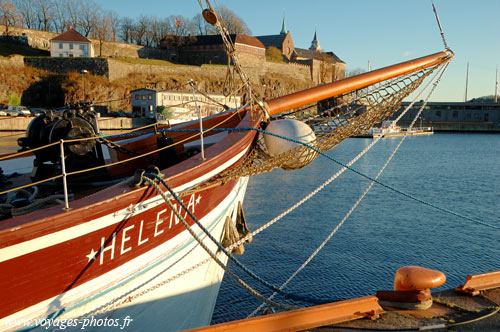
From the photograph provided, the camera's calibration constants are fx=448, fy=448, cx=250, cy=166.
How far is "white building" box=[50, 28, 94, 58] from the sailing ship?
6143 cm

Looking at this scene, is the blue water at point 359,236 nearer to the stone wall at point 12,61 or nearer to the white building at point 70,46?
the stone wall at point 12,61

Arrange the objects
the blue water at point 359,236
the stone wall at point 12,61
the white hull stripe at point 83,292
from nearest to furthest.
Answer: the white hull stripe at point 83,292 → the blue water at point 359,236 → the stone wall at point 12,61

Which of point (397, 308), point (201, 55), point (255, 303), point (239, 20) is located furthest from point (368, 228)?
point (239, 20)

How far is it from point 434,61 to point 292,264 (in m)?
6.36

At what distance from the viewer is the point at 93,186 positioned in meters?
5.38

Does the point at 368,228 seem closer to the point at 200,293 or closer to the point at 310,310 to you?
the point at 200,293

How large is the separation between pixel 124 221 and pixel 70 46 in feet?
215

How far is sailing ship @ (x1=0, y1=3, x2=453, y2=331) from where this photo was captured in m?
3.61

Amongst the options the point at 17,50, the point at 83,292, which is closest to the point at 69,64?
the point at 17,50

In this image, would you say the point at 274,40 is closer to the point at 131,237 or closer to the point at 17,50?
the point at 17,50

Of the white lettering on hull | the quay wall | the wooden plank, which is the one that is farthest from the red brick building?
the wooden plank

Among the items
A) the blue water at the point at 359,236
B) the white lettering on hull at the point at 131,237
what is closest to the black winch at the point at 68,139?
the white lettering on hull at the point at 131,237

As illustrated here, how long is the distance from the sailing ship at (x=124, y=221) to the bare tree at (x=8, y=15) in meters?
68.5

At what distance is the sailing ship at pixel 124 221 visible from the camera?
11.8 feet
